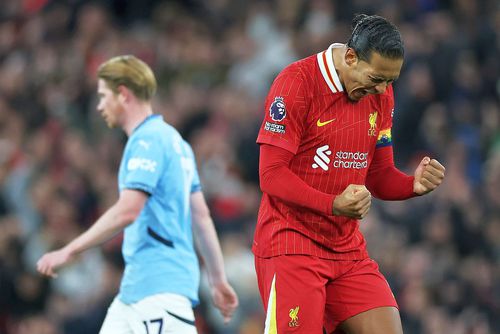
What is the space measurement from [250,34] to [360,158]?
8963 millimetres

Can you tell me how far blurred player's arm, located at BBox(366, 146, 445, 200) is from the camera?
5.82 metres

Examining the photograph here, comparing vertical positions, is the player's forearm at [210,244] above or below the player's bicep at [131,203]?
below

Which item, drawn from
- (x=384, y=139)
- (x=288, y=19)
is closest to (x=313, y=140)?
(x=384, y=139)

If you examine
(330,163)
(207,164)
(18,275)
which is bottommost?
(18,275)

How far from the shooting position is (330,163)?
18.9ft

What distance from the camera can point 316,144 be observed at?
5723mm

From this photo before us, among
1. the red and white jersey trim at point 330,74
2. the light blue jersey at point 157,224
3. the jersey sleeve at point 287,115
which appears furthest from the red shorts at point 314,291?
the light blue jersey at point 157,224

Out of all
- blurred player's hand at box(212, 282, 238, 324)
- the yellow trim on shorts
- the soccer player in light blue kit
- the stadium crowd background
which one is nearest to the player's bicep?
the soccer player in light blue kit

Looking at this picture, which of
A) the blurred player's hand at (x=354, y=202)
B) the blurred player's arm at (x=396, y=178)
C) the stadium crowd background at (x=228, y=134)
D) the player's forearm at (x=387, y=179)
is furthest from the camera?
the stadium crowd background at (x=228, y=134)

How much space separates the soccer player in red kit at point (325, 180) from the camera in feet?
18.3

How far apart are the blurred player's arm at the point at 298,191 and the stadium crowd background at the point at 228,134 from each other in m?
4.65

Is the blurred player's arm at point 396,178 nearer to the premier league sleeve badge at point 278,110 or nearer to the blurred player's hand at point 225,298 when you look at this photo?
the premier league sleeve badge at point 278,110

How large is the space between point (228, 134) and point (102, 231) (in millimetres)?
6867

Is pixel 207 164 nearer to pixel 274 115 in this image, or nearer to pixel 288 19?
pixel 288 19
